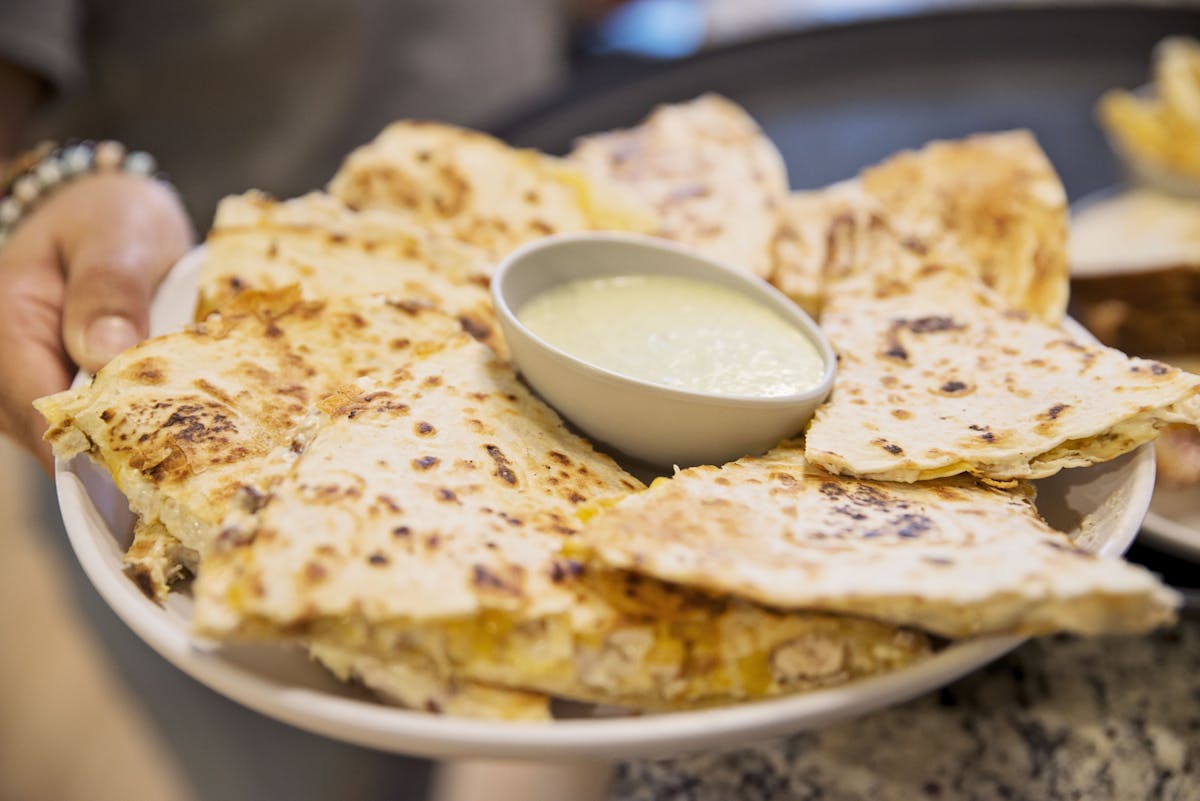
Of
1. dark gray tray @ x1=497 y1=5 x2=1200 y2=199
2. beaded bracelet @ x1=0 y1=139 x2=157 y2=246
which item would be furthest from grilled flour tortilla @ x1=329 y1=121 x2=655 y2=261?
dark gray tray @ x1=497 y1=5 x2=1200 y2=199

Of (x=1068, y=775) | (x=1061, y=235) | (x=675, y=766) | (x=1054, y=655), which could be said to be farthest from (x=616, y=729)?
(x=1061, y=235)

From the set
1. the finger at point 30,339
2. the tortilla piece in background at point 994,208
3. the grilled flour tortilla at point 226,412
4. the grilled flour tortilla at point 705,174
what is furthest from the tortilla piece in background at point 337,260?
the tortilla piece in background at point 994,208

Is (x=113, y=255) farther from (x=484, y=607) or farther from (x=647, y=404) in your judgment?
(x=484, y=607)

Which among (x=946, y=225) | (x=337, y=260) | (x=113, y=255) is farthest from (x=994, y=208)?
(x=113, y=255)

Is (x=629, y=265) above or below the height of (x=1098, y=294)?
above

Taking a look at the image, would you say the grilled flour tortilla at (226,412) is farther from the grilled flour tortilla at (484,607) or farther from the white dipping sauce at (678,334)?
the white dipping sauce at (678,334)

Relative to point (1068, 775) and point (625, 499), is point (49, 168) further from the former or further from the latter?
point (1068, 775)

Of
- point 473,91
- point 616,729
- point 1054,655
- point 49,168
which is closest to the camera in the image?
point 616,729
